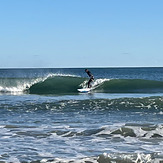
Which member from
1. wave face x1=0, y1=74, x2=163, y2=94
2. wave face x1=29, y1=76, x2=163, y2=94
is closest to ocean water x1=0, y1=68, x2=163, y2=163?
wave face x1=29, y1=76, x2=163, y2=94

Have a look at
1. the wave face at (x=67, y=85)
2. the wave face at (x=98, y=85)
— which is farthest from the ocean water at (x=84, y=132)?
the wave face at (x=67, y=85)

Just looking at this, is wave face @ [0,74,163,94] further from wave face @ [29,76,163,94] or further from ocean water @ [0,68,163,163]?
ocean water @ [0,68,163,163]

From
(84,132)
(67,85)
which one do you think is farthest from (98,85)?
(84,132)

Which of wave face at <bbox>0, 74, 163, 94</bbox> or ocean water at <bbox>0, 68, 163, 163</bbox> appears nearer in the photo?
ocean water at <bbox>0, 68, 163, 163</bbox>

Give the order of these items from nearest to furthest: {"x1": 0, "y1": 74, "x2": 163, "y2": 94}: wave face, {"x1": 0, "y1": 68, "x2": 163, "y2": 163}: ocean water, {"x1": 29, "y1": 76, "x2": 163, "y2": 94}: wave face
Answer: {"x1": 0, "y1": 68, "x2": 163, "y2": 163}: ocean water < {"x1": 29, "y1": 76, "x2": 163, "y2": 94}: wave face < {"x1": 0, "y1": 74, "x2": 163, "y2": 94}: wave face

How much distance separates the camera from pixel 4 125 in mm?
12422

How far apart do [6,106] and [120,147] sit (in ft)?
34.2

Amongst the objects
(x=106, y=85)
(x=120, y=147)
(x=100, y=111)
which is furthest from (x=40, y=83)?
(x=120, y=147)

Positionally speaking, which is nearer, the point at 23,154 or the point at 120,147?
the point at 23,154

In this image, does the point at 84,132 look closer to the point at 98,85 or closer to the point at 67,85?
the point at 98,85

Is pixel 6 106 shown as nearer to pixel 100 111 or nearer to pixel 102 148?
pixel 100 111

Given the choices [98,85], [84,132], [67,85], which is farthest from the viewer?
[67,85]

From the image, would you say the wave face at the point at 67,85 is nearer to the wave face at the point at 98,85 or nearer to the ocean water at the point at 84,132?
the wave face at the point at 98,85

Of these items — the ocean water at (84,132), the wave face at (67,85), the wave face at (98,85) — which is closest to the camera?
the ocean water at (84,132)
